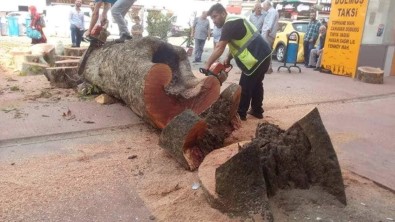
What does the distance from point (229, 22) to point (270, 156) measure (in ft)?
7.31

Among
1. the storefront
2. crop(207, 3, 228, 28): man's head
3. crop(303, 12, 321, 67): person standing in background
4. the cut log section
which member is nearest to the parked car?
crop(303, 12, 321, 67): person standing in background

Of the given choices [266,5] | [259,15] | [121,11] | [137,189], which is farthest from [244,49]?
[266,5]

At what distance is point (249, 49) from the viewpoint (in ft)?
15.2

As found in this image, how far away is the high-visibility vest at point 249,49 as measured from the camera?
4.58m

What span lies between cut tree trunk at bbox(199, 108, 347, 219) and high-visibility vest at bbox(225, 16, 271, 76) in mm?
1901

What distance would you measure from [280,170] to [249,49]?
226cm

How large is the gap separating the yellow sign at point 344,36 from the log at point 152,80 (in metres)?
6.24

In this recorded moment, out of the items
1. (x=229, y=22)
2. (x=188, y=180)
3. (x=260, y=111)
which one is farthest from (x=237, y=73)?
(x=188, y=180)

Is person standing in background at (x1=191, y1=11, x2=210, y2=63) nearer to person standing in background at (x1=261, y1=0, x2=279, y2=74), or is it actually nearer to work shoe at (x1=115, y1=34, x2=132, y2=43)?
person standing in background at (x1=261, y1=0, x2=279, y2=74)

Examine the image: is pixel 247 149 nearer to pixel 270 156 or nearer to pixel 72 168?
pixel 270 156

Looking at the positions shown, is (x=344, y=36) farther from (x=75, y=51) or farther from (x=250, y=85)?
(x=75, y=51)

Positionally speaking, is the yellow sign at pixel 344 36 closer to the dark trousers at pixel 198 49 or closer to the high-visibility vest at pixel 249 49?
the dark trousers at pixel 198 49

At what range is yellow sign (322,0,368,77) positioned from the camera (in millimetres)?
9508

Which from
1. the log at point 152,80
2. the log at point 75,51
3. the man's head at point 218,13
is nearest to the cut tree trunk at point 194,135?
the log at point 152,80
